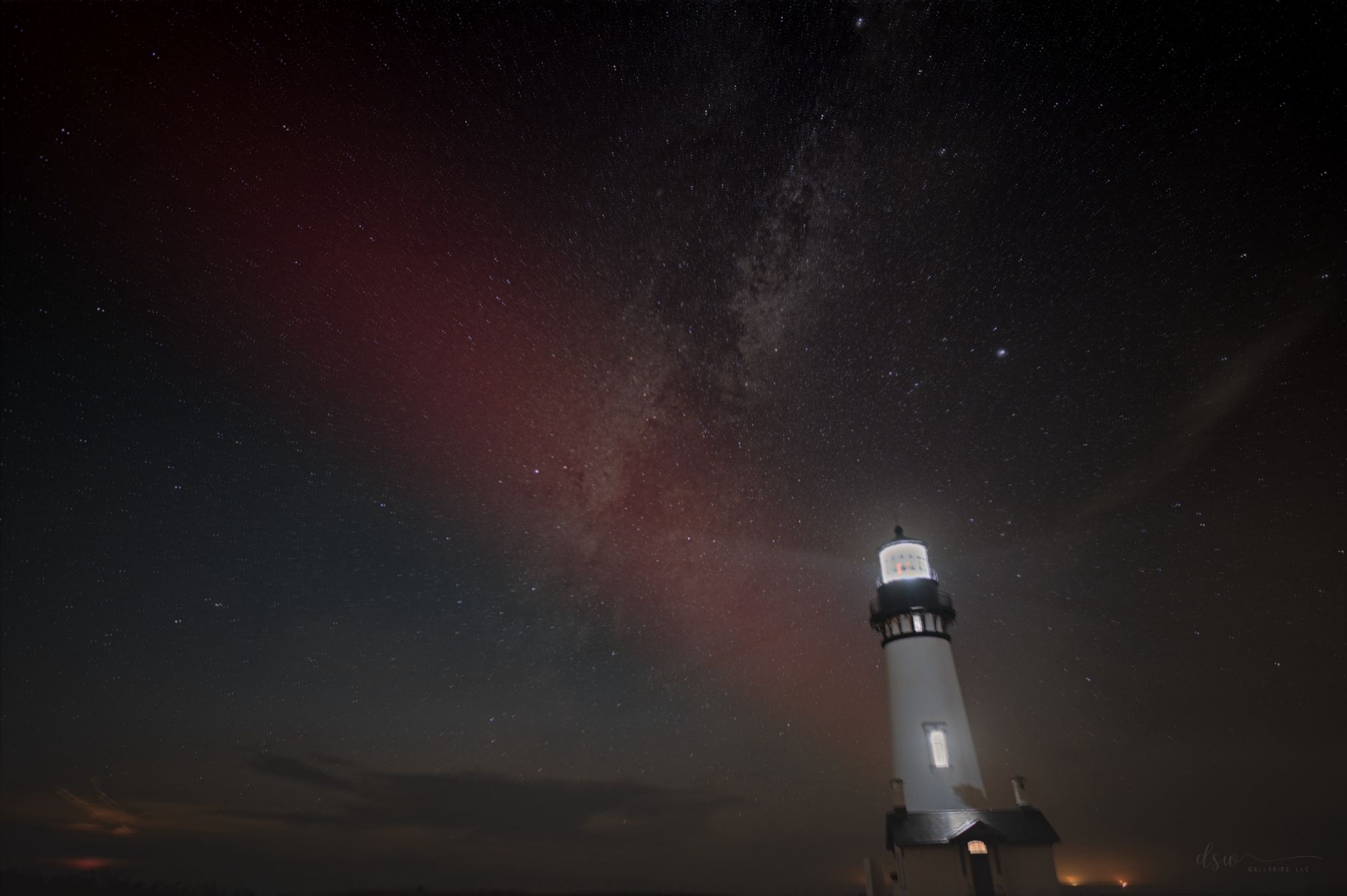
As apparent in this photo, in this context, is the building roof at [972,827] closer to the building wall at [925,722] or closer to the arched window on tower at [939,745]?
the building wall at [925,722]

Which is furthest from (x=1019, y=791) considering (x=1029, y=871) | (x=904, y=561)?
(x=904, y=561)

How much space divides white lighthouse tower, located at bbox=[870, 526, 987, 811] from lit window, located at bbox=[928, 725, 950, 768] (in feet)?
0.08

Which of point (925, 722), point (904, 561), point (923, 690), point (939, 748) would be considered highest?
point (904, 561)

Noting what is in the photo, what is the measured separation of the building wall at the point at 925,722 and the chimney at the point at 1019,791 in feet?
3.82

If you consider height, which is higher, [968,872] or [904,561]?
[904,561]

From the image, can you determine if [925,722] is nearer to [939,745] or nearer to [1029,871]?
[939,745]

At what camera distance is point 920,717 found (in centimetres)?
2652

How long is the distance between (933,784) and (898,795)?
1.35m

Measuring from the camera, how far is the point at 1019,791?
2466cm

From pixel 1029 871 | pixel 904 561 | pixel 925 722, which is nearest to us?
pixel 1029 871

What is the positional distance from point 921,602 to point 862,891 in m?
13.2

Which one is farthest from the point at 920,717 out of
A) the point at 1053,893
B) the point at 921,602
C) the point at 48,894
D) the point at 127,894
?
the point at 127,894

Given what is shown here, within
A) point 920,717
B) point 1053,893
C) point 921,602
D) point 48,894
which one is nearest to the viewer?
point 1053,893

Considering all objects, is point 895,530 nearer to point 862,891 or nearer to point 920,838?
point 920,838
